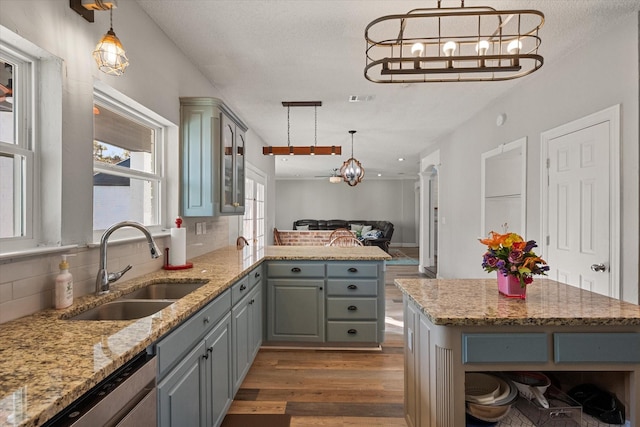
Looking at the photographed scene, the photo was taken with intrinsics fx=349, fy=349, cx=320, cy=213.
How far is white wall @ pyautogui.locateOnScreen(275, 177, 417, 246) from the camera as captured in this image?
41.5 feet

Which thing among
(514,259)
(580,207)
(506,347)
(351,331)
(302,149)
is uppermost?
(302,149)

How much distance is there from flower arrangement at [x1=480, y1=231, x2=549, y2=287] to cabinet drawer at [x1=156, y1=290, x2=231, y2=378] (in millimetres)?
1401

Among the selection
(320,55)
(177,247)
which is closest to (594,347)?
(177,247)

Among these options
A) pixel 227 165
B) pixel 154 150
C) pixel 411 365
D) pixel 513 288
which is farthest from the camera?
pixel 227 165

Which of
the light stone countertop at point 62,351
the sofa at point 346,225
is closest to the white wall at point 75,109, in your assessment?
the light stone countertop at point 62,351

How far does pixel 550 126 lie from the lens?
3.20 meters

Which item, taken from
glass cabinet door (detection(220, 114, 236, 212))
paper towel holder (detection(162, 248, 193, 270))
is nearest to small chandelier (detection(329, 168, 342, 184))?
glass cabinet door (detection(220, 114, 236, 212))

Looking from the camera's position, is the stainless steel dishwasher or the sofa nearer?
the stainless steel dishwasher

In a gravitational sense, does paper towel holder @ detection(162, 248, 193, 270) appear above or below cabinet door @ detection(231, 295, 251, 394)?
above

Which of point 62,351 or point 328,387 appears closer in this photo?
point 62,351

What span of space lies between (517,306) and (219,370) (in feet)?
5.10

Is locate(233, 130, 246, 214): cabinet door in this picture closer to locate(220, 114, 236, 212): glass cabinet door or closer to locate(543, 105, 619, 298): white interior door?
locate(220, 114, 236, 212): glass cabinet door

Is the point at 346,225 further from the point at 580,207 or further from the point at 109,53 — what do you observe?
the point at 109,53

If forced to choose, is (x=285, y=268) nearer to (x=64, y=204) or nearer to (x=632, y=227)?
(x=64, y=204)
